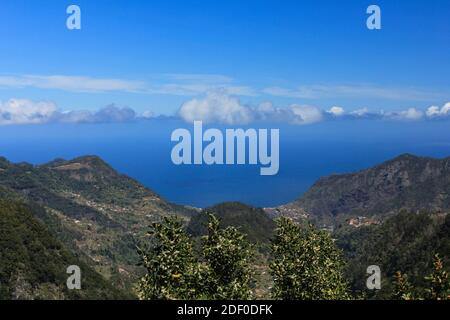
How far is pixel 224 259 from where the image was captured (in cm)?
4691

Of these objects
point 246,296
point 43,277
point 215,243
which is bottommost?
point 43,277

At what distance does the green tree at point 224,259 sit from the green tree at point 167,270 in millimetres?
1676

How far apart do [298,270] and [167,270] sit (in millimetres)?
14971

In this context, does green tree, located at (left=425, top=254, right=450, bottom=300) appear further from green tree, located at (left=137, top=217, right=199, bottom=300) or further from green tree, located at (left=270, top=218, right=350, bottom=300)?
green tree, located at (left=137, top=217, right=199, bottom=300)

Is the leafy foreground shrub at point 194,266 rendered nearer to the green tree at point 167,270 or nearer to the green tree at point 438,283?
the green tree at point 167,270

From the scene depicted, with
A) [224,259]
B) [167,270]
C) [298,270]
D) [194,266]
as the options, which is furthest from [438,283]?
[167,270]

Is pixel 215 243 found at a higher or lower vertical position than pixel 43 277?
higher

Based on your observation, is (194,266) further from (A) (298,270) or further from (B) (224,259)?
(A) (298,270)

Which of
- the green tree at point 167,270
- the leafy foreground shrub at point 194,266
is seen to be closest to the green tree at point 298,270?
the leafy foreground shrub at point 194,266

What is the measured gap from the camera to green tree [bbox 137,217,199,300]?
139 feet
